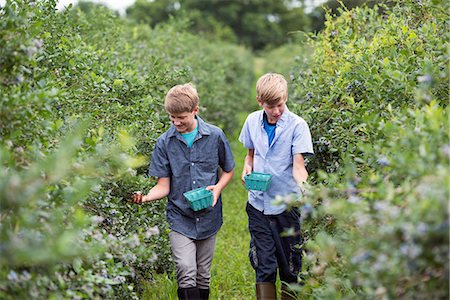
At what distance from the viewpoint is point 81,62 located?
439 cm

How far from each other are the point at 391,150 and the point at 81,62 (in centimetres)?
258

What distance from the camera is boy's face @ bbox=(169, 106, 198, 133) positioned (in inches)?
152

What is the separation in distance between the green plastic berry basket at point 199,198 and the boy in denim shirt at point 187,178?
0.23 feet

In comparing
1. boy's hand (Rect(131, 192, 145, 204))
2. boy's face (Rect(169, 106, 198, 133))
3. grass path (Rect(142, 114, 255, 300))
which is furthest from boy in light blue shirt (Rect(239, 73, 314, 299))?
boy's hand (Rect(131, 192, 145, 204))

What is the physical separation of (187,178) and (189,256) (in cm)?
50

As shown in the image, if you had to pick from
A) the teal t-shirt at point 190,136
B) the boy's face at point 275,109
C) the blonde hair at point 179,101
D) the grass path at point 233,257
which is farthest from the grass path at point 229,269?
the boy's face at point 275,109

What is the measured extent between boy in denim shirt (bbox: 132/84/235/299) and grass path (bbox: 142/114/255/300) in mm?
384

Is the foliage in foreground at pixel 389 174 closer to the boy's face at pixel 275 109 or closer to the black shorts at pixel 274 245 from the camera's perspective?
the black shorts at pixel 274 245

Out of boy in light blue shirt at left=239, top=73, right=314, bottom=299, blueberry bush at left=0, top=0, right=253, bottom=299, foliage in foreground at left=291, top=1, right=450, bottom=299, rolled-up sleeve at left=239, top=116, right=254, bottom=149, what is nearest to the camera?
foliage in foreground at left=291, top=1, right=450, bottom=299

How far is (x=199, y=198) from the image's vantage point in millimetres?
3807

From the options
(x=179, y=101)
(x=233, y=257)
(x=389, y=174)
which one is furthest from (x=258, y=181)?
(x=233, y=257)

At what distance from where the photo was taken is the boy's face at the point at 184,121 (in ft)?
12.7

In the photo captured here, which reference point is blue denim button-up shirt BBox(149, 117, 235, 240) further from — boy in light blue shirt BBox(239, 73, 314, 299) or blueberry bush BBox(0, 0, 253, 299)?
boy in light blue shirt BBox(239, 73, 314, 299)

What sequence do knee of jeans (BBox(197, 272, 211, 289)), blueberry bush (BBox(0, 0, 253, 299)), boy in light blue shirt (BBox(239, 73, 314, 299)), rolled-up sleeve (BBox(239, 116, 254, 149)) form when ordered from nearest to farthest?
1. blueberry bush (BBox(0, 0, 253, 299))
2. boy in light blue shirt (BBox(239, 73, 314, 299))
3. knee of jeans (BBox(197, 272, 211, 289))
4. rolled-up sleeve (BBox(239, 116, 254, 149))
